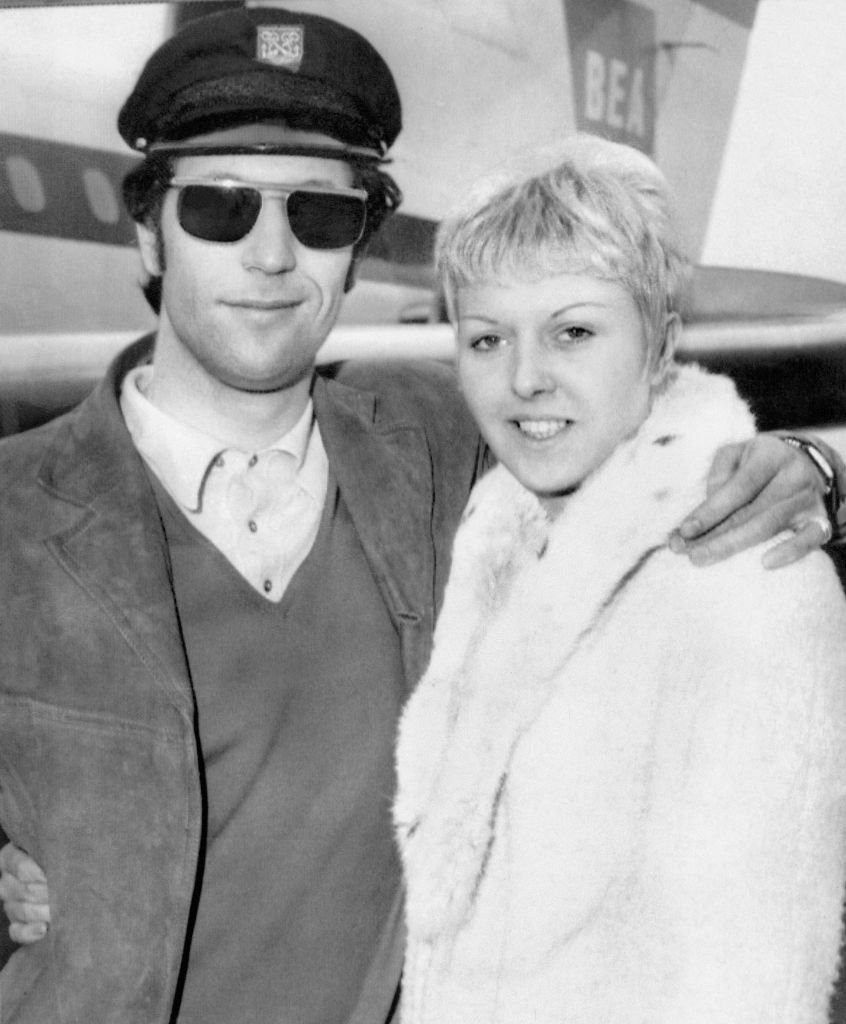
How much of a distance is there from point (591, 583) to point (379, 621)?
454 mm

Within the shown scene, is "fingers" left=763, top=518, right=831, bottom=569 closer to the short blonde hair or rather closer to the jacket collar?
the short blonde hair

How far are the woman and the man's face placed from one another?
34 cm

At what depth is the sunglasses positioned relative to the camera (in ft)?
5.85

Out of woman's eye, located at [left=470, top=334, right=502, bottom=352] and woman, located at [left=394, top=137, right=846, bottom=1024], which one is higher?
woman's eye, located at [left=470, top=334, right=502, bottom=352]

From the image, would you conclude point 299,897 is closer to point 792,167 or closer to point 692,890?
point 692,890

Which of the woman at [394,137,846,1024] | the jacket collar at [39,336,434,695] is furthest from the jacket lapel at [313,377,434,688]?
the woman at [394,137,846,1024]

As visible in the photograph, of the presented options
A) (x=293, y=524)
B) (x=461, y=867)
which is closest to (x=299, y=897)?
(x=461, y=867)

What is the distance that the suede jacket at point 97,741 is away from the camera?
1.57 m

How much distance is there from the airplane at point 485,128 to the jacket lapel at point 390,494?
215 millimetres

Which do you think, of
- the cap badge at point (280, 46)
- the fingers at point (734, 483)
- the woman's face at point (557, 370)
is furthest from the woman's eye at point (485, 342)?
the cap badge at point (280, 46)

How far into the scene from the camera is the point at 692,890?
1273mm

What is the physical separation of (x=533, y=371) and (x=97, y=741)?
81 cm

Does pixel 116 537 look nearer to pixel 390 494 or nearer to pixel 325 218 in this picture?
pixel 390 494

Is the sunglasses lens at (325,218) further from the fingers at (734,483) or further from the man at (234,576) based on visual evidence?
the fingers at (734,483)
